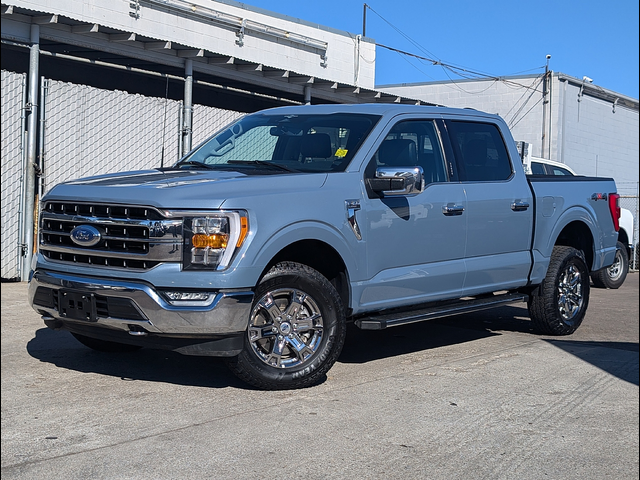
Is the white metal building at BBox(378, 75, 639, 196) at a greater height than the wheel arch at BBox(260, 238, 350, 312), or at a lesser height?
greater

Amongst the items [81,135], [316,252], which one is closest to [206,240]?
[316,252]

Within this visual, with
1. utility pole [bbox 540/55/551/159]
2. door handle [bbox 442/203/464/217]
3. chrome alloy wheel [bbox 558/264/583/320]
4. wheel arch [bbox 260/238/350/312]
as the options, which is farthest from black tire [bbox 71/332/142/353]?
utility pole [bbox 540/55/551/159]

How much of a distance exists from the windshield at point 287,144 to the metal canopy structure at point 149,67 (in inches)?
200

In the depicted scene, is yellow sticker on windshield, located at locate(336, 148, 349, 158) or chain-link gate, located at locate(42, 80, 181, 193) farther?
chain-link gate, located at locate(42, 80, 181, 193)

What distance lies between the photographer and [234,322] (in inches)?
194

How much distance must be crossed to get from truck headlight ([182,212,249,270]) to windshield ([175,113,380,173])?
0.97 meters

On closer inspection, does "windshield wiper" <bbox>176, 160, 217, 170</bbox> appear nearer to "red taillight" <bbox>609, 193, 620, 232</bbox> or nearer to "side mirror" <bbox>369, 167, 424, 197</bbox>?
"side mirror" <bbox>369, 167, 424, 197</bbox>

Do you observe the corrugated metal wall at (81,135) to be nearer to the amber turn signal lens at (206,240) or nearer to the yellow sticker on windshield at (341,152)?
the yellow sticker on windshield at (341,152)

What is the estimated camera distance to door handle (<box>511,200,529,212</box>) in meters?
7.02

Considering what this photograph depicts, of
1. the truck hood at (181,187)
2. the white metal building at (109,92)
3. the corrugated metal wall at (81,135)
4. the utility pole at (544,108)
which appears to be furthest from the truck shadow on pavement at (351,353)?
the utility pole at (544,108)

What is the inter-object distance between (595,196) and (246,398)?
4.80 m

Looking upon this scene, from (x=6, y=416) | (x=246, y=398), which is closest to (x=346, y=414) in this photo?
(x=246, y=398)

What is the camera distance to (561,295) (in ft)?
25.7

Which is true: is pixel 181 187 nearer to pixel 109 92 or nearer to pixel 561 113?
Answer: pixel 109 92
